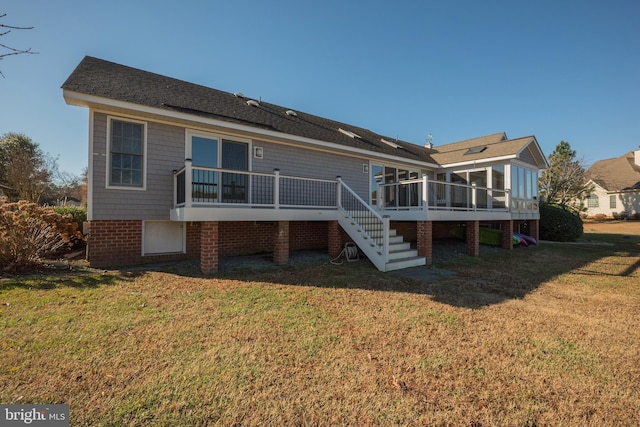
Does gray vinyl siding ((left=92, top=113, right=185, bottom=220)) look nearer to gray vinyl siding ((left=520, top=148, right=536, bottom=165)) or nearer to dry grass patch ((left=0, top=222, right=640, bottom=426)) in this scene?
dry grass patch ((left=0, top=222, right=640, bottom=426))

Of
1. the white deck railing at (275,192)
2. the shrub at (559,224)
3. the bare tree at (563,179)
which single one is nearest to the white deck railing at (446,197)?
the white deck railing at (275,192)

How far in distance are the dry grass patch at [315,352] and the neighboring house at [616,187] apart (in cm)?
3991

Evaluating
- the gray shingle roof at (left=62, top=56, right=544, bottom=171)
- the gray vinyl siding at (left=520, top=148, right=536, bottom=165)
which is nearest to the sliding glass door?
the gray shingle roof at (left=62, top=56, right=544, bottom=171)

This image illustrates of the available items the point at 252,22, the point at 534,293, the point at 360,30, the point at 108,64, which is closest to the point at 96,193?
the point at 108,64

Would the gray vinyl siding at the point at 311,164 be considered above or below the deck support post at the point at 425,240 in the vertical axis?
above

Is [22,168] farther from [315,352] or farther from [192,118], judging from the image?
[315,352]

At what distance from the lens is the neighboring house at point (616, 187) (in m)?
32.6

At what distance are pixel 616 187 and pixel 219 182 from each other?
Result: 47.4 meters

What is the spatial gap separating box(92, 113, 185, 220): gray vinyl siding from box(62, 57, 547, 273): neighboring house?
0.08 ft

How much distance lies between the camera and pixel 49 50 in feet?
13.4

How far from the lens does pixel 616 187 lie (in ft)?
112

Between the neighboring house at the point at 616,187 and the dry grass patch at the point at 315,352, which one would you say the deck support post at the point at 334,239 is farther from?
the neighboring house at the point at 616,187

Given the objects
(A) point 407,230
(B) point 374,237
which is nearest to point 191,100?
(B) point 374,237

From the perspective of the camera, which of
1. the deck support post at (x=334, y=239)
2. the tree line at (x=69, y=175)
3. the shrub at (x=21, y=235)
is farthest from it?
the tree line at (x=69, y=175)
